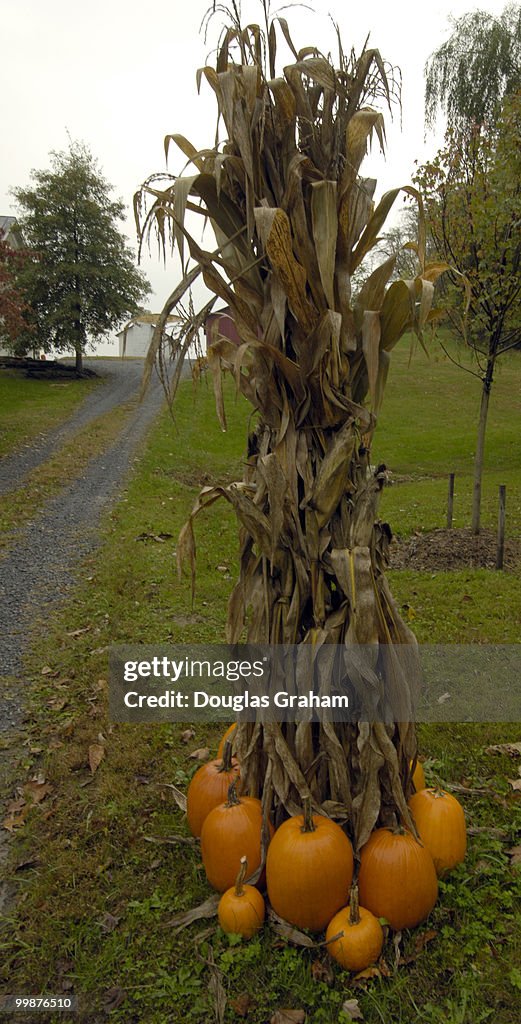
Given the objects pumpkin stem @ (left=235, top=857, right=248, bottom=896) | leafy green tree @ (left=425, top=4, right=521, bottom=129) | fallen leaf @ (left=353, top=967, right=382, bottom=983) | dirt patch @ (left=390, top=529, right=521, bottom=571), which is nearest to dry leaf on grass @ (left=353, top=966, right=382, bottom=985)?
fallen leaf @ (left=353, top=967, right=382, bottom=983)

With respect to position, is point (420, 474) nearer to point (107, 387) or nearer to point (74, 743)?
point (74, 743)

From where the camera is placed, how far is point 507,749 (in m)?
3.62

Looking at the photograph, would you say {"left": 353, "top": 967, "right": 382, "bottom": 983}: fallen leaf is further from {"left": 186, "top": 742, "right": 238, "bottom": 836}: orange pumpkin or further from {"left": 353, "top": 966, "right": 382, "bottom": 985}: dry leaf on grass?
{"left": 186, "top": 742, "right": 238, "bottom": 836}: orange pumpkin

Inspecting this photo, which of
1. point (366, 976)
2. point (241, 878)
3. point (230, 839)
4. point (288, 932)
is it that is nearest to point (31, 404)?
point (230, 839)

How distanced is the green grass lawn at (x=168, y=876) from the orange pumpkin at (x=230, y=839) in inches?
7.5

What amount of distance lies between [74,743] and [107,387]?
23983 millimetres

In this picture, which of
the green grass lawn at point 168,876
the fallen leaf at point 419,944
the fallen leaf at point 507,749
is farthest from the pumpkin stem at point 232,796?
the fallen leaf at point 507,749

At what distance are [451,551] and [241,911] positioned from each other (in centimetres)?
568

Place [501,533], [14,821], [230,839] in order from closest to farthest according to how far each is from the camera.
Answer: [230,839] < [14,821] < [501,533]

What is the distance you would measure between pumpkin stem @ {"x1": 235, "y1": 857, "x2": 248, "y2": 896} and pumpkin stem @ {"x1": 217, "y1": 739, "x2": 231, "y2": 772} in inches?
17.4

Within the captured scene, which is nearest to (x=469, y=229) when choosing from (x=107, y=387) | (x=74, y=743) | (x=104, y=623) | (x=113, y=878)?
(x=104, y=623)

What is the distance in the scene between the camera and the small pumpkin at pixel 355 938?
7.45ft

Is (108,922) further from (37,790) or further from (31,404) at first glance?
(31,404)

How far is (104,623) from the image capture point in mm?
5629
